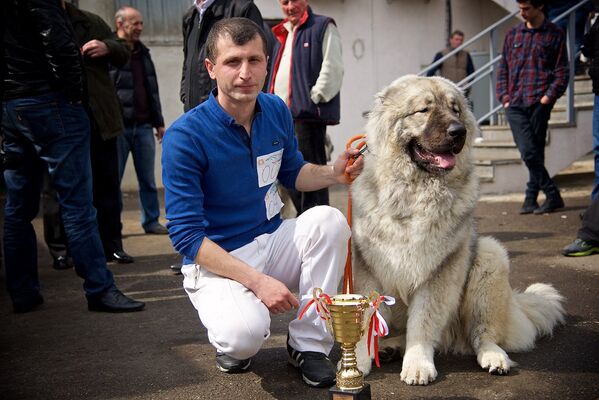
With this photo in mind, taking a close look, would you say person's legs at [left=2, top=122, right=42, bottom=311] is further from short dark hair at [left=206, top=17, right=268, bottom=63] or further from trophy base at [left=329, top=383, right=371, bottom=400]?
trophy base at [left=329, top=383, right=371, bottom=400]

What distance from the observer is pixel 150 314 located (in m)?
→ 4.46

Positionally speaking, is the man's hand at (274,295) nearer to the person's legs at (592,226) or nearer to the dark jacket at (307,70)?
the dark jacket at (307,70)

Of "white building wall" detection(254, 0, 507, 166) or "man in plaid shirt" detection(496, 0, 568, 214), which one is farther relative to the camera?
"white building wall" detection(254, 0, 507, 166)

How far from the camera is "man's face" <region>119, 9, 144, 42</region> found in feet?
23.9

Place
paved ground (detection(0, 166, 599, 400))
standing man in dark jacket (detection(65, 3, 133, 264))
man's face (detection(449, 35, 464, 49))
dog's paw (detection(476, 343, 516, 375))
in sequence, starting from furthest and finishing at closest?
man's face (detection(449, 35, 464, 49)) < standing man in dark jacket (detection(65, 3, 133, 264)) < dog's paw (detection(476, 343, 516, 375)) < paved ground (detection(0, 166, 599, 400))

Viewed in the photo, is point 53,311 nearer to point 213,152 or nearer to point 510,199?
point 213,152

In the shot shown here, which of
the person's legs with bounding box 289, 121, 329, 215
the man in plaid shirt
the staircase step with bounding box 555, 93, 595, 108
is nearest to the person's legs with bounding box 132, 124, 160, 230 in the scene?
the person's legs with bounding box 289, 121, 329, 215

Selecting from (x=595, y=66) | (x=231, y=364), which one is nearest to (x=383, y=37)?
(x=595, y=66)

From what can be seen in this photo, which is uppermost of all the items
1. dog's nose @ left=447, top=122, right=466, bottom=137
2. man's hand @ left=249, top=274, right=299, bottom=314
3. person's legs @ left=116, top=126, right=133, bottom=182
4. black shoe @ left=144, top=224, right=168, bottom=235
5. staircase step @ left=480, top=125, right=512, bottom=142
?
dog's nose @ left=447, top=122, right=466, bottom=137

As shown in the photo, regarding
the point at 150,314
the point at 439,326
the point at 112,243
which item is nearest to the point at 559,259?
the point at 439,326

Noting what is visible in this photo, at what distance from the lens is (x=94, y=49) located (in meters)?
5.34

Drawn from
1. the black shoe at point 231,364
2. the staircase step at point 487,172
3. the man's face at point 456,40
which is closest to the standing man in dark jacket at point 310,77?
the black shoe at point 231,364

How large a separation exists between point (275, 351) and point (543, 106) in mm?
5127

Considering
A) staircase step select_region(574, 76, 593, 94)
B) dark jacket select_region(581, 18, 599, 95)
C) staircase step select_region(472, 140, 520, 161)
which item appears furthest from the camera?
staircase step select_region(574, 76, 593, 94)
